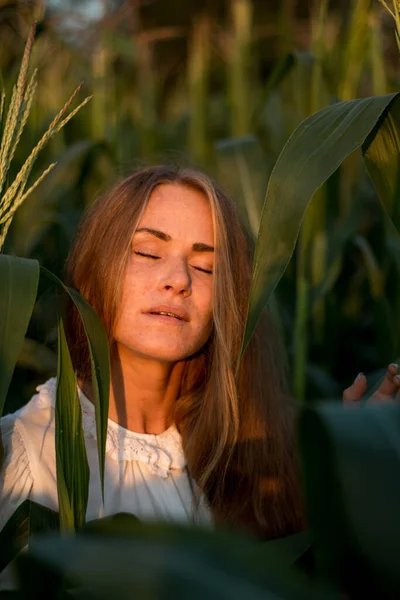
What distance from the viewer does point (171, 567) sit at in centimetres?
61

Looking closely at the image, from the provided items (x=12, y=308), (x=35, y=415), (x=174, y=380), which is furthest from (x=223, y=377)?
(x=12, y=308)

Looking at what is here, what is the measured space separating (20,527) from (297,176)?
1.77ft

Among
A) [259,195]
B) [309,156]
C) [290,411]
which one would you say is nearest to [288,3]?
[259,195]

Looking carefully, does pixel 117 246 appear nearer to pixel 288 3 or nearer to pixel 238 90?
pixel 238 90

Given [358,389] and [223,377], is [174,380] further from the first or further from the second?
[358,389]

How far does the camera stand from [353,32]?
194 cm

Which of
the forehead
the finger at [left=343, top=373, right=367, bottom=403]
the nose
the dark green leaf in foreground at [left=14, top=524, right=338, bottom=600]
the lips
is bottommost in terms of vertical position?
the dark green leaf in foreground at [left=14, top=524, right=338, bottom=600]

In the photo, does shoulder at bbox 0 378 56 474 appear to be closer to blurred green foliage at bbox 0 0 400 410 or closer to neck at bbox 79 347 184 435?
neck at bbox 79 347 184 435

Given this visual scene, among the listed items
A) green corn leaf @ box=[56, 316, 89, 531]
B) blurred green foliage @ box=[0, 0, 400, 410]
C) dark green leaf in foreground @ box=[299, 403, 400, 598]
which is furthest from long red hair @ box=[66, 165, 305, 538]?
dark green leaf in foreground @ box=[299, 403, 400, 598]

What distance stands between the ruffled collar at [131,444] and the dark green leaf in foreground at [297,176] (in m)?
0.60

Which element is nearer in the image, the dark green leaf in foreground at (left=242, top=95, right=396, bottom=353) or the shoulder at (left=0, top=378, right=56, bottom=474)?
the dark green leaf in foreground at (left=242, top=95, right=396, bottom=353)

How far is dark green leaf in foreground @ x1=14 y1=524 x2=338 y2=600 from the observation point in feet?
1.98

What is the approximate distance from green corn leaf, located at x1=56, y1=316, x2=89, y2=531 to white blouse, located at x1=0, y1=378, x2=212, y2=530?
0.31 m

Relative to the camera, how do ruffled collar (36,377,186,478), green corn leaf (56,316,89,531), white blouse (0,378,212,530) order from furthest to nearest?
ruffled collar (36,377,186,478)
white blouse (0,378,212,530)
green corn leaf (56,316,89,531)
